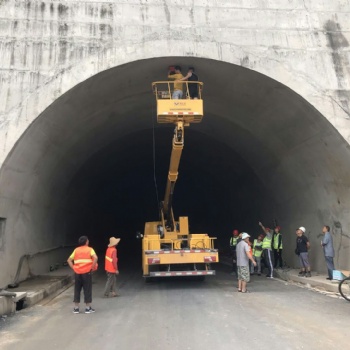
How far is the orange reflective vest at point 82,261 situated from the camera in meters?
7.09

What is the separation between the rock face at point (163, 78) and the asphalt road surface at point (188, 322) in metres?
3.16

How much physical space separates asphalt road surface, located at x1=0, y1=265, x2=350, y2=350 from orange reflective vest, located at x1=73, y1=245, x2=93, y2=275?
0.84 metres

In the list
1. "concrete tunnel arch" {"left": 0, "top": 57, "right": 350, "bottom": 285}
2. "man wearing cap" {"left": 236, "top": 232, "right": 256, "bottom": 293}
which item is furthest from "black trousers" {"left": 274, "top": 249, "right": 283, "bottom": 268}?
"man wearing cap" {"left": 236, "top": 232, "right": 256, "bottom": 293}

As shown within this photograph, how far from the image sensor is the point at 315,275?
11.4 meters

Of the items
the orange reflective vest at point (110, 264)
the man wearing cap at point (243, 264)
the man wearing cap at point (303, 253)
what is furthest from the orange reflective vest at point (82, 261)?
the man wearing cap at point (303, 253)

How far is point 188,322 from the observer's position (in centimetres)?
616

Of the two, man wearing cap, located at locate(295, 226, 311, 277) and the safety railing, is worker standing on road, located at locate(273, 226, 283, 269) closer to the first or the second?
man wearing cap, located at locate(295, 226, 311, 277)

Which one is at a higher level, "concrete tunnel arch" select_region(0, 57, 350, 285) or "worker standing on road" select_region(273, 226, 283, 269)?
"concrete tunnel arch" select_region(0, 57, 350, 285)

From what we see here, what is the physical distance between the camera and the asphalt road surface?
509cm

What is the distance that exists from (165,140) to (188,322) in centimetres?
1279

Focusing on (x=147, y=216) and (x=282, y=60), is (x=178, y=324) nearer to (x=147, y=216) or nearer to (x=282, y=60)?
(x=282, y=60)

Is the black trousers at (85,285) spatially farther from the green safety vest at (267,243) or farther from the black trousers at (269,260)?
the green safety vest at (267,243)

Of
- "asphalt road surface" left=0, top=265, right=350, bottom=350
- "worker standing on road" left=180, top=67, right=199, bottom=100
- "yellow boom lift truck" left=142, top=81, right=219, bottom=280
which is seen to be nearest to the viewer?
"asphalt road surface" left=0, top=265, right=350, bottom=350

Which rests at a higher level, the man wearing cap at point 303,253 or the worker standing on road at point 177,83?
the worker standing on road at point 177,83
